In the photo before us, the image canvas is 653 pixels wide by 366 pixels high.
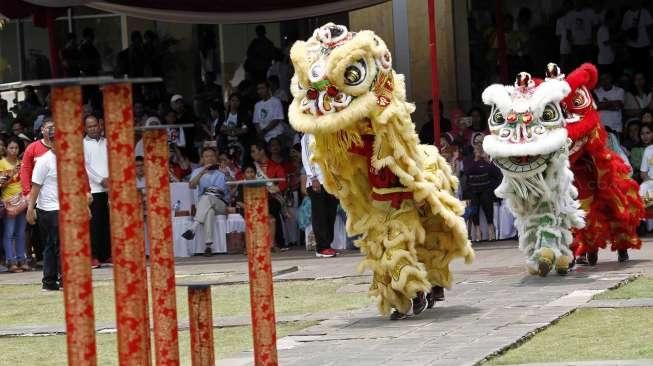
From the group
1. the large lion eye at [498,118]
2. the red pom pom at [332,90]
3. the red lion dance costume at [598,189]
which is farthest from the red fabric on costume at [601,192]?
the red pom pom at [332,90]

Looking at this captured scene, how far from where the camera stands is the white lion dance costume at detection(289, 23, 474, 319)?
11031 millimetres

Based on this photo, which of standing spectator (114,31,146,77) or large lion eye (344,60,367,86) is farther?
standing spectator (114,31,146,77)

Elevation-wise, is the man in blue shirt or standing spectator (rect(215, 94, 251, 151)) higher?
standing spectator (rect(215, 94, 251, 151))

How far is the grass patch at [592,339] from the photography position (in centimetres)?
902

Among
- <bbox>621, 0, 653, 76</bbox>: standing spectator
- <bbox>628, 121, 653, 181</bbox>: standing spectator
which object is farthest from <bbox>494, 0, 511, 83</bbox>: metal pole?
<bbox>628, 121, 653, 181</bbox>: standing spectator

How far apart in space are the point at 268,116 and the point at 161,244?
15.2 meters

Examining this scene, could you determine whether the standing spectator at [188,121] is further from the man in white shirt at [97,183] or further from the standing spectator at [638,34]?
the standing spectator at [638,34]

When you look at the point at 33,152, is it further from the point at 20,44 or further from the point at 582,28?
the point at 20,44

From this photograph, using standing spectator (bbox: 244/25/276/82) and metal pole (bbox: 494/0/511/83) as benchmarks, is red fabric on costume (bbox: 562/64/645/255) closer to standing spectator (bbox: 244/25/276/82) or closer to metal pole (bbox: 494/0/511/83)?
metal pole (bbox: 494/0/511/83)

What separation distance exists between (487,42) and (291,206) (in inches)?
170

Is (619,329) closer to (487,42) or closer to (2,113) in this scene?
(487,42)

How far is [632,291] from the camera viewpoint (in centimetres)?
1213

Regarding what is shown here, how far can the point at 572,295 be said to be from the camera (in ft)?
39.8

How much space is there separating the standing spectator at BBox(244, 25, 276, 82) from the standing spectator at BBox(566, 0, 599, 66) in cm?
441
